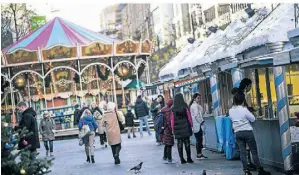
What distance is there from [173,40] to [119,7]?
102119 millimetres

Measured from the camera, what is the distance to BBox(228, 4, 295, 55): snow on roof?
1380 cm

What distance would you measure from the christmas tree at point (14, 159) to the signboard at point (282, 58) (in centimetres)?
374

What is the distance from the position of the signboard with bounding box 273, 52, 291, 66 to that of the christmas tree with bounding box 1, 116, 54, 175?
3743 millimetres

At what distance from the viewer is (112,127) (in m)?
18.0

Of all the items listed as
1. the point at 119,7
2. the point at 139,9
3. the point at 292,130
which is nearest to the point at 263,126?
the point at 292,130

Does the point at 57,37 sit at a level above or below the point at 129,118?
above

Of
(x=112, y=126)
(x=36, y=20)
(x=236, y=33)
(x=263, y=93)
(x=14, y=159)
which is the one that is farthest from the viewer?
(x=36, y=20)

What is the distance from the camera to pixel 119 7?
18600 centimetres

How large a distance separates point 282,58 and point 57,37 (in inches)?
1283

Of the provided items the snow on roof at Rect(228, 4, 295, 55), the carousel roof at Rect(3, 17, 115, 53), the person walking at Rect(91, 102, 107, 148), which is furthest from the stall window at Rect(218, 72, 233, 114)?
the carousel roof at Rect(3, 17, 115, 53)

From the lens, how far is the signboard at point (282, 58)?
10.4m

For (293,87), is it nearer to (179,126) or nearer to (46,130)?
(179,126)

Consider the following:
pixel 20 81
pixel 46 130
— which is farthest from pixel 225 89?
pixel 20 81

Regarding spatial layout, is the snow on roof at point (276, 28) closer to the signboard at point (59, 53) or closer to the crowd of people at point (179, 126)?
the crowd of people at point (179, 126)
